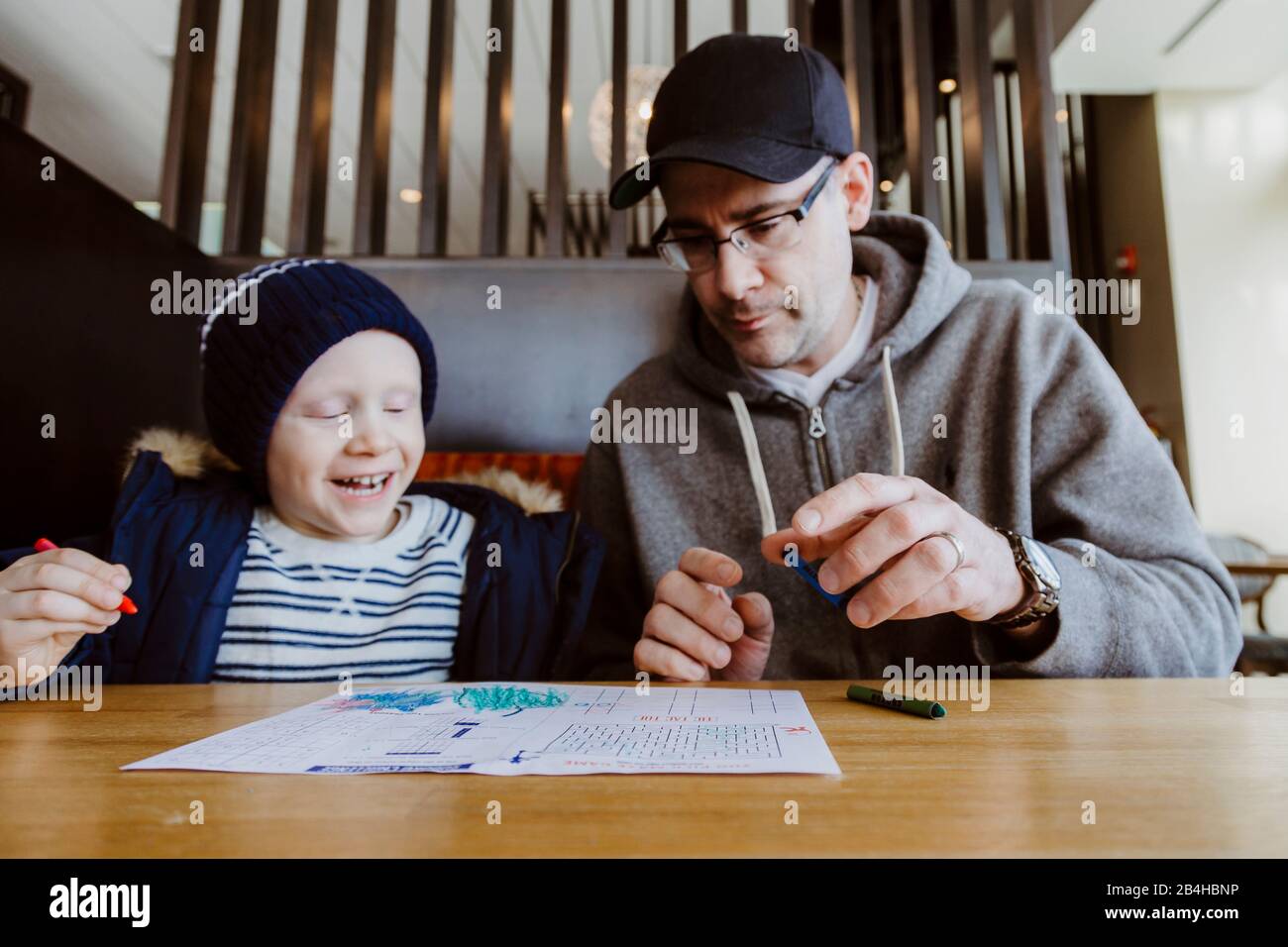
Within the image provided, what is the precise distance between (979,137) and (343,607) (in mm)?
1677

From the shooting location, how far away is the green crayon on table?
66 cm

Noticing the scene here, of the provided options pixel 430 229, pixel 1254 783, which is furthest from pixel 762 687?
pixel 430 229

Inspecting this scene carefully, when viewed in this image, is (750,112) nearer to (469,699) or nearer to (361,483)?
(361,483)

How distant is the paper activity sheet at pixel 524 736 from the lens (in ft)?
1.65

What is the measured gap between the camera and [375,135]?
1839 mm

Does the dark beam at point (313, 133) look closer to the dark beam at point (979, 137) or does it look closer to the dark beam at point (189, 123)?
the dark beam at point (189, 123)

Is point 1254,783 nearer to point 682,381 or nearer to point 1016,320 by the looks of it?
point 1016,320

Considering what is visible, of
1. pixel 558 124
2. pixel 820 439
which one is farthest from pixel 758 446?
pixel 558 124

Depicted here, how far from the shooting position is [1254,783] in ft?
1.54

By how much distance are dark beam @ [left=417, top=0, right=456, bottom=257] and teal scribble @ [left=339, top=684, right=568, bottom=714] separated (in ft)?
4.14
